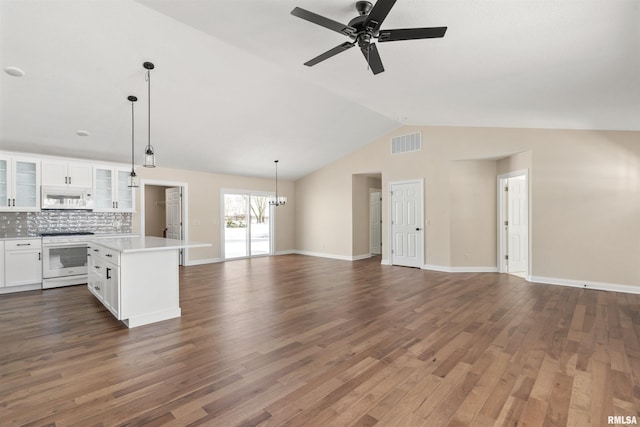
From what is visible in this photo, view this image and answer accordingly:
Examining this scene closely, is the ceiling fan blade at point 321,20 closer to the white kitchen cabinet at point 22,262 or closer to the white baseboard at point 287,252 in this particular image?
the white kitchen cabinet at point 22,262

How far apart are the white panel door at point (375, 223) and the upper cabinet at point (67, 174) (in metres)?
7.12

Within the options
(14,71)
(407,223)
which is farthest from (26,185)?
(407,223)

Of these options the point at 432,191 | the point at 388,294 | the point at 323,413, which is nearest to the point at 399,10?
the point at 323,413

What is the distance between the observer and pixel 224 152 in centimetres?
684

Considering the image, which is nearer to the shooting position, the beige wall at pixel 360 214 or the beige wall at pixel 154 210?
the beige wall at pixel 360 214

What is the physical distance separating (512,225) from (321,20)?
6085 mm

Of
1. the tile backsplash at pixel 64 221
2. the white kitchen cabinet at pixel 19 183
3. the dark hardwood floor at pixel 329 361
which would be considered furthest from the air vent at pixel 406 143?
the white kitchen cabinet at pixel 19 183

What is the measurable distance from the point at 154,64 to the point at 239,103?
4.68 ft

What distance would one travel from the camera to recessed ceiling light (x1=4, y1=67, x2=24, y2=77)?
3.48 m

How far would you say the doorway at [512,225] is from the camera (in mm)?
6414

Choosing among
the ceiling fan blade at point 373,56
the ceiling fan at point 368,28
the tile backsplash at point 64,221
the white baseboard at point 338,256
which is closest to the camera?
the ceiling fan at point 368,28

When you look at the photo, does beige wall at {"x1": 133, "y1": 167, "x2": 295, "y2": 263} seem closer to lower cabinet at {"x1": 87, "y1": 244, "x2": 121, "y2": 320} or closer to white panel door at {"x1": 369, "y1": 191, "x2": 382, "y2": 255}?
lower cabinet at {"x1": 87, "y1": 244, "x2": 121, "y2": 320}

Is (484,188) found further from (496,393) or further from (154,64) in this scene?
(154,64)

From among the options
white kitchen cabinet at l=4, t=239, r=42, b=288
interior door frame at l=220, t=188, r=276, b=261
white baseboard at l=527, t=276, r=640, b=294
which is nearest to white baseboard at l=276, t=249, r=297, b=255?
interior door frame at l=220, t=188, r=276, b=261
